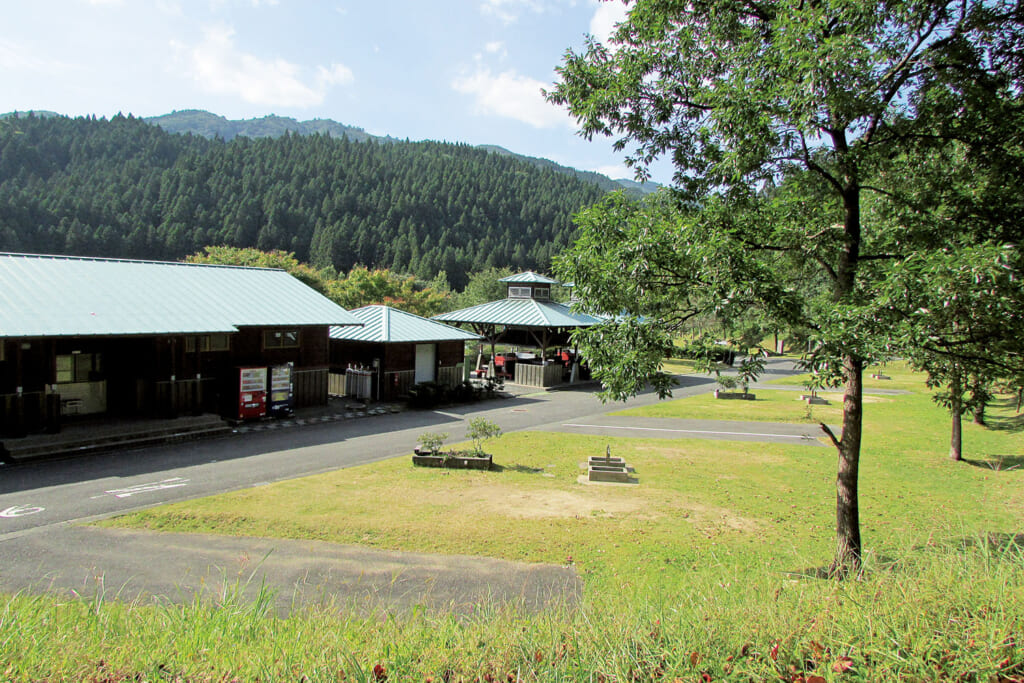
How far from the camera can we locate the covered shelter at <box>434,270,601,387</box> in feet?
112

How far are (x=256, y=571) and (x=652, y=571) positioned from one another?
233 inches

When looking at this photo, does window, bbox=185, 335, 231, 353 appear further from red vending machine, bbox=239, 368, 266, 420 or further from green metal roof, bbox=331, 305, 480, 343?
green metal roof, bbox=331, 305, 480, 343

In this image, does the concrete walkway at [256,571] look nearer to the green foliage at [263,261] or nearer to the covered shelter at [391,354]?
the covered shelter at [391,354]

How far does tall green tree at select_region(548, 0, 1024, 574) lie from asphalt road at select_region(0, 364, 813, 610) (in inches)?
151

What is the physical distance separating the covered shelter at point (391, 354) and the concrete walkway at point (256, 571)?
1630 centimetres

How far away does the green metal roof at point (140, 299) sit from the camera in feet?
53.7

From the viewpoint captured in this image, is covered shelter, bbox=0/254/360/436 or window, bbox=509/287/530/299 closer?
covered shelter, bbox=0/254/360/436

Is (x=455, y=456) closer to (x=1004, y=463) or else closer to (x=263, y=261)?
(x=1004, y=463)

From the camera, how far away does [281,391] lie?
2167cm

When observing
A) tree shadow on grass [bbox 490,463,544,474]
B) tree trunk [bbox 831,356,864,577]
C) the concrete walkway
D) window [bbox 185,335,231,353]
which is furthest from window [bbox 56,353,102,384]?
tree trunk [bbox 831,356,864,577]

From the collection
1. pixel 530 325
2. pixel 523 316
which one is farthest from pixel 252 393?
pixel 523 316

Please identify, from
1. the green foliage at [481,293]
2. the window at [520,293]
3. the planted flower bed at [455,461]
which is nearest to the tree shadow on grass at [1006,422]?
the planted flower bed at [455,461]

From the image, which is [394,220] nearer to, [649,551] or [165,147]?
[165,147]

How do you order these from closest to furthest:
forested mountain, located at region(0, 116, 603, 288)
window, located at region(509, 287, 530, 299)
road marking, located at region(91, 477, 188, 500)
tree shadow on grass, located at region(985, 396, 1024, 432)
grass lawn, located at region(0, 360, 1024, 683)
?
grass lawn, located at region(0, 360, 1024, 683) → road marking, located at region(91, 477, 188, 500) → tree shadow on grass, located at region(985, 396, 1024, 432) → window, located at region(509, 287, 530, 299) → forested mountain, located at region(0, 116, 603, 288)
